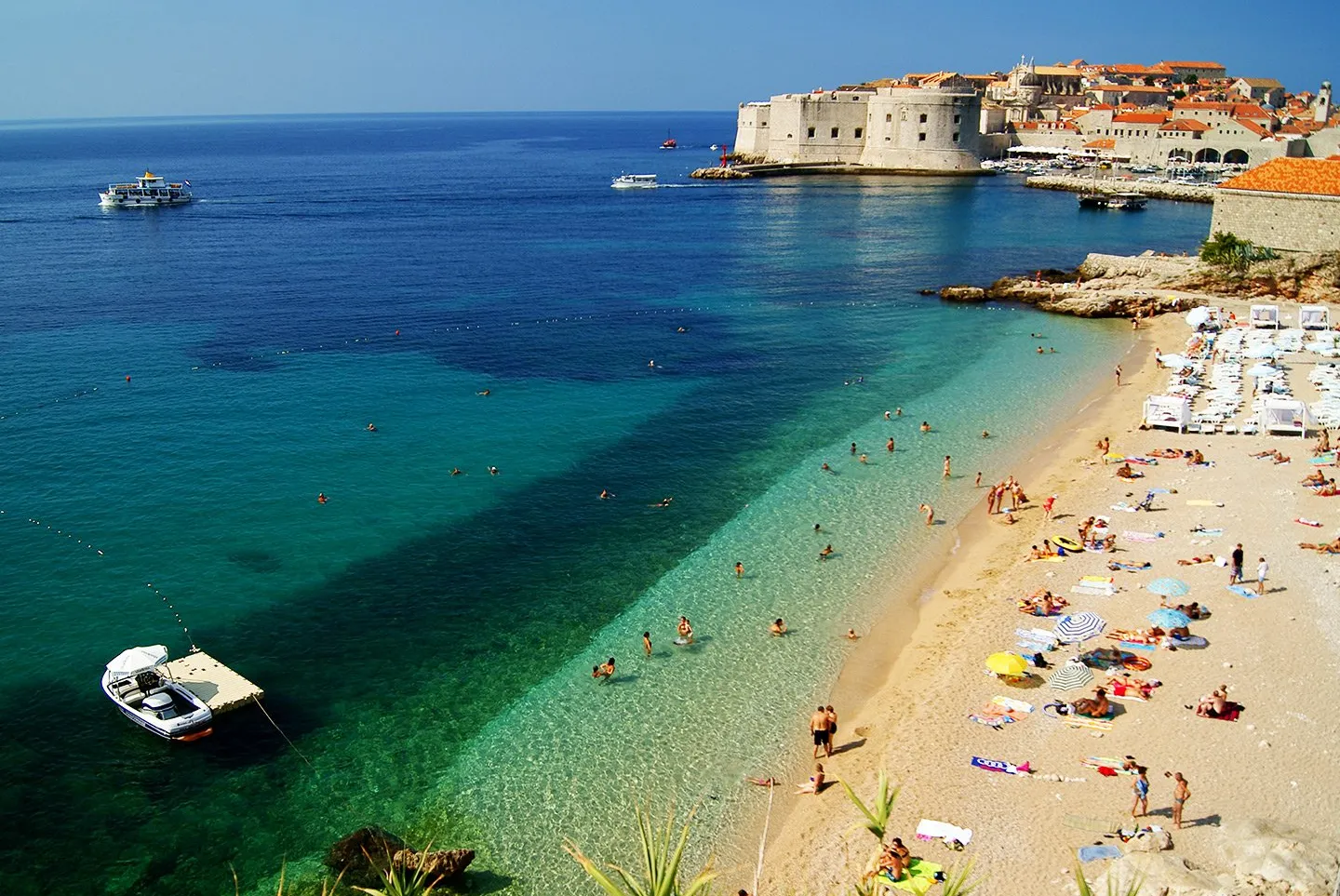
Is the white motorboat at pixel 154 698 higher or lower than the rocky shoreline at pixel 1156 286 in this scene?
lower

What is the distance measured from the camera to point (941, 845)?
50.8ft

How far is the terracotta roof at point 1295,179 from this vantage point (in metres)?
52.1

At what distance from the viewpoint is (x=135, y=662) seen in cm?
1969

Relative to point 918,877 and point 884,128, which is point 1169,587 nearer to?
point 918,877

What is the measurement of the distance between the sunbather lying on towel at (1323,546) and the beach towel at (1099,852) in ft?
44.1

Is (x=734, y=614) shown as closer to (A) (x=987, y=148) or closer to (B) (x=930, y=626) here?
(B) (x=930, y=626)

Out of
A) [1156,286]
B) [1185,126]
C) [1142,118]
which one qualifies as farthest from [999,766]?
[1142,118]

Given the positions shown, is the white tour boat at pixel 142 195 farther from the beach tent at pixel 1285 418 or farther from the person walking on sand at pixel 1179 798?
the person walking on sand at pixel 1179 798

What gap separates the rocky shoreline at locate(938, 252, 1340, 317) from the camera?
5253 centimetres

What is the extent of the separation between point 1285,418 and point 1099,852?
78.0ft

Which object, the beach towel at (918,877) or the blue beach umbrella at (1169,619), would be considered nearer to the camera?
the beach towel at (918,877)

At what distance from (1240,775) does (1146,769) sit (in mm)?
1519

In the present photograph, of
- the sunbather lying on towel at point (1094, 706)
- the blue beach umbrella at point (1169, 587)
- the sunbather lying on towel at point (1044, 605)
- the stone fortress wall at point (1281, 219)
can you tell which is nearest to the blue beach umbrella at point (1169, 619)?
the blue beach umbrella at point (1169, 587)

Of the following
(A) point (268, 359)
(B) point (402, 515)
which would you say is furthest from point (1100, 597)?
(A) point (268, 359)
